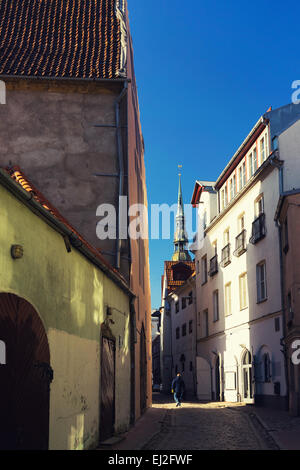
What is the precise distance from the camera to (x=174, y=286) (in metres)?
51.6

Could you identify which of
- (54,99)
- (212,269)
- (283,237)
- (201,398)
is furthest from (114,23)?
(201,398)

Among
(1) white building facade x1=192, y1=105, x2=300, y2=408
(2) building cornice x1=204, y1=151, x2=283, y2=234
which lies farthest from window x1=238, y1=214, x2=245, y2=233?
(2) building cornice x1=204, y1=151, x2=283, y2=234

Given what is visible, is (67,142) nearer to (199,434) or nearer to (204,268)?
(199,434)

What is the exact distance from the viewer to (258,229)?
2502cm

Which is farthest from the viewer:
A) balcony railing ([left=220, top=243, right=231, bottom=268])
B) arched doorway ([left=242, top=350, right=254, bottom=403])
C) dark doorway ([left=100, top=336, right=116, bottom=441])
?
balcony railing ([left=220, top=243, right=231, bottom=268])

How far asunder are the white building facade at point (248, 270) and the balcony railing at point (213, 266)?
0.06m

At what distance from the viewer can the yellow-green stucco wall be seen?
686cm

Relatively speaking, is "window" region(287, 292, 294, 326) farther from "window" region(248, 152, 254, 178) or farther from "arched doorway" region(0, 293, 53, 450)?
"arched doorway" region(0, 293, 53, 450)

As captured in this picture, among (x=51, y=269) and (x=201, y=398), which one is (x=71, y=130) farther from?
(x=201, y=398)

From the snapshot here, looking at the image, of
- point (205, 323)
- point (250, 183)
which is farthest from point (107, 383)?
point (205, 323)

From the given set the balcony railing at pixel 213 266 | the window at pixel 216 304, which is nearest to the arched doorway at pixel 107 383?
the balcony railing at pixel 213 266

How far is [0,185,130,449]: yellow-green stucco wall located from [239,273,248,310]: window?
1604 centimetres

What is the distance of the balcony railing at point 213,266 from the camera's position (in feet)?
106

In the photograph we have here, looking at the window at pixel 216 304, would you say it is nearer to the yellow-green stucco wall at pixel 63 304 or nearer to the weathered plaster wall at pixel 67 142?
the weathered plaster wall at pixel 67 142
